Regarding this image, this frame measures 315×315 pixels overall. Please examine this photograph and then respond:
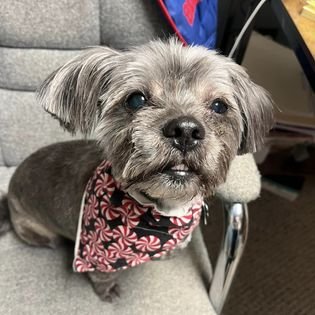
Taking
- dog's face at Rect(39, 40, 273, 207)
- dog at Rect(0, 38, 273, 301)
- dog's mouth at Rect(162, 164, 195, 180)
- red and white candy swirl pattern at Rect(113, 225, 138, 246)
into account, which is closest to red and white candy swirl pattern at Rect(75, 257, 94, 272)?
dog at Rect(0, 38, 273, 301)

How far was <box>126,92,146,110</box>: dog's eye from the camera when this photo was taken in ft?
2.67

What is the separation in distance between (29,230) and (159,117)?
573mm

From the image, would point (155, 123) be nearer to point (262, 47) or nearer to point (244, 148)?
point (244, 148)

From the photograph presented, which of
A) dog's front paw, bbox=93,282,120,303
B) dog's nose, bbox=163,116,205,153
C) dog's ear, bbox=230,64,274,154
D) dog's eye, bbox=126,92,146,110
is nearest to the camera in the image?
dog's nose, bbox=163,116,205,153

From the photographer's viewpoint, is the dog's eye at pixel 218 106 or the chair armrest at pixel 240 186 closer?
the dog's eye at pixel 218 106

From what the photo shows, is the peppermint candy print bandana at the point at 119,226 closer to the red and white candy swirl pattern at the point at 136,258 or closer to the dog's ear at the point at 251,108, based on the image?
the red and white candy swirl pattern at the point at 136,258

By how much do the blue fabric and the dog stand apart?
177mm

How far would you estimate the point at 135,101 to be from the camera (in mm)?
818

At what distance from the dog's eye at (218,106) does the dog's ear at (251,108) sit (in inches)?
2.5

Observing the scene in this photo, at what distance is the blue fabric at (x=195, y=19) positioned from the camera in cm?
104

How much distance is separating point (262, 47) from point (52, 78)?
1064 mm

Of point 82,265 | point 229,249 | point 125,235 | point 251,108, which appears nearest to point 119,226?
point 125,235

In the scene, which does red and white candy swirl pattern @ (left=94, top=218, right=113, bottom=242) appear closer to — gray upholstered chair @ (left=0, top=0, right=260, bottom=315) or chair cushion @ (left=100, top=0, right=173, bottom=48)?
gray upholstered chair @ (left=0, top=0, right=260, bottom=315)

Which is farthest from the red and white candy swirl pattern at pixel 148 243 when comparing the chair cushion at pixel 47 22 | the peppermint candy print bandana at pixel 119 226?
the chair cushion at pixel 47 22
